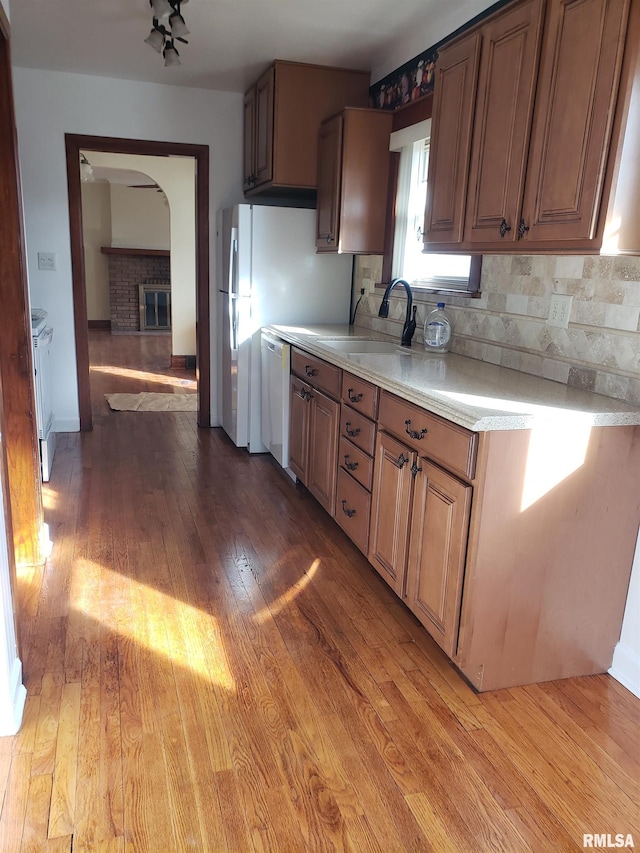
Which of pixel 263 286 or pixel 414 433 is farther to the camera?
pixel 263 286

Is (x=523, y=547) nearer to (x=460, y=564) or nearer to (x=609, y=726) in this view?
(x=460, y=564)

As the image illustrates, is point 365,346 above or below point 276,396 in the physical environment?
above

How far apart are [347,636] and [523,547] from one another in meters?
0.74

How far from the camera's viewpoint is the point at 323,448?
3127mm

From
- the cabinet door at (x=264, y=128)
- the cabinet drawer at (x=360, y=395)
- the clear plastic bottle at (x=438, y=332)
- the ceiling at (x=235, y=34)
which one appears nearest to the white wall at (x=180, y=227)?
the cabinet door at (x=264, y=128)

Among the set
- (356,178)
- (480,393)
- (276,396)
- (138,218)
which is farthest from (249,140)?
(138,218)

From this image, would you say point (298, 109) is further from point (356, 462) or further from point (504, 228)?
point (356, 462)

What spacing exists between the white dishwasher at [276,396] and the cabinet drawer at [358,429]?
89cm

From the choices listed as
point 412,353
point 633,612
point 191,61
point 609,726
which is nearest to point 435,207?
point 412,353

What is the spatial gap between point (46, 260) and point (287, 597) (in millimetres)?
3176

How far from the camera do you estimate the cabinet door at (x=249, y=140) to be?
434 centimetres

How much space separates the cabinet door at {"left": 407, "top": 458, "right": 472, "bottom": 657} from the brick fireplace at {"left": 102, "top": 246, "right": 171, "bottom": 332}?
380 inches

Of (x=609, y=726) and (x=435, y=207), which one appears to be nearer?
(x=609, y=726)

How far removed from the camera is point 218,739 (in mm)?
1804
